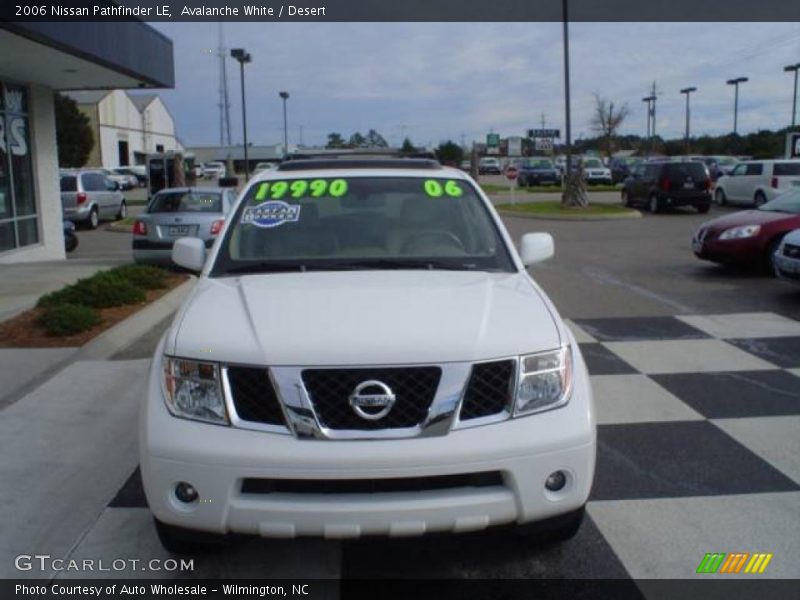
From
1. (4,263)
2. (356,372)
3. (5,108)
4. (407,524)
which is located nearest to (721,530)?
(407,524)

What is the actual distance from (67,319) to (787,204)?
34.1 ft

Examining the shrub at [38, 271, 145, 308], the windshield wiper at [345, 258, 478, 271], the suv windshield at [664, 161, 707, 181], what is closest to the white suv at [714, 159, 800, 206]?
the suv windshield at [664, 161, 707, 181]

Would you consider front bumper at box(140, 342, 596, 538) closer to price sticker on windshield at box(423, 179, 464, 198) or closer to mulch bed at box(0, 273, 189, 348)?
price sticker on windshield at box(423, 179, 464, 198)

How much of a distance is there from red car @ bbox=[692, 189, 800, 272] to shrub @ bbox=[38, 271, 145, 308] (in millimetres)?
8229

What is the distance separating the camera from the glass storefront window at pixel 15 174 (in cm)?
1434

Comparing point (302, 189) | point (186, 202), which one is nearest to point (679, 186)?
point (186, 202)

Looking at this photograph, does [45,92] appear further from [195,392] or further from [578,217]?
[195,392]

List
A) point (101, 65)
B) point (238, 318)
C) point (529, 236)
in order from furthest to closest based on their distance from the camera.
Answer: point (101, 65)
point (529, 236)
point (238, 318)

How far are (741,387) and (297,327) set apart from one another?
4254 mm

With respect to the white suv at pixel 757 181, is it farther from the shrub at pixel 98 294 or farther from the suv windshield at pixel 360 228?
the suv windshield at pixel 360 228

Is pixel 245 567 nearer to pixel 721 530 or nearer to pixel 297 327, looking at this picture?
Result: pixel 297 327

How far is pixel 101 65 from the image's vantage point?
12992mm

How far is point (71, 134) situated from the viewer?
2213 inches

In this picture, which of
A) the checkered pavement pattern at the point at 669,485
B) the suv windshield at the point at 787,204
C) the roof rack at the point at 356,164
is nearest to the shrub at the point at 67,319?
the roof rack at the point at 356,164
